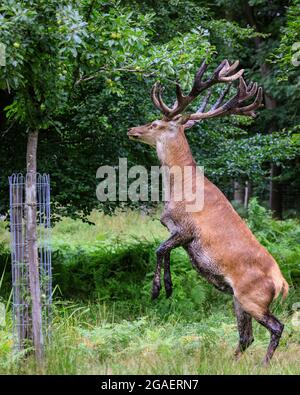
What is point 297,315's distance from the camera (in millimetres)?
9164

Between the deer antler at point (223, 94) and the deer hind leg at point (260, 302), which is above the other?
the deer antler at point (223, 94)

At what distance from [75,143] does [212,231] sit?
15.0 feet

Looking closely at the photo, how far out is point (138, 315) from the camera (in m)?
10.2

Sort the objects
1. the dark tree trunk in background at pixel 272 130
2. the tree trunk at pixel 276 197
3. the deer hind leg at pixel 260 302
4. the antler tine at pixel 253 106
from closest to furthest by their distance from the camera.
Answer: the deer hind leg at pixel 260 302, the antler tine at pixel 253 106, the dark tree trunk in background at pixel 272 130, the tree trunk at pixel 276 197

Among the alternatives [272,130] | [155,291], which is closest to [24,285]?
[155,291]

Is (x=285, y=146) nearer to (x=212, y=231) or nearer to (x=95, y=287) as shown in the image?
(x=95, y=287)

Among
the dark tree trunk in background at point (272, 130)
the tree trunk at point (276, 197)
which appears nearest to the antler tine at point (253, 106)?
the dark tree trunk in background at point (272, 130)

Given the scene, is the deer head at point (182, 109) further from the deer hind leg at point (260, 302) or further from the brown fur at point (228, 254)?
the deer hind leg at point (260, 302)

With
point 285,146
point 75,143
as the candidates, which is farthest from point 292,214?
point 75,143

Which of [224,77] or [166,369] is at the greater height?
[224,77]

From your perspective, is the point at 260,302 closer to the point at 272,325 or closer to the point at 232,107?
the point at 272,325

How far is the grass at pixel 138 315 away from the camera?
620 cm

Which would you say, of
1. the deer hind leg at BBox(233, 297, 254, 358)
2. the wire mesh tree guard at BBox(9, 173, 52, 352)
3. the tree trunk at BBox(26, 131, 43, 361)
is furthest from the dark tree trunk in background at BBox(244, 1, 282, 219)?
the tree trunk at BBox(26, 131, 43, 361)

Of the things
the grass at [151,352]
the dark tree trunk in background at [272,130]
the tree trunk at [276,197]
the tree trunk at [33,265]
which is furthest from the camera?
the tree trunk at [276,197]
